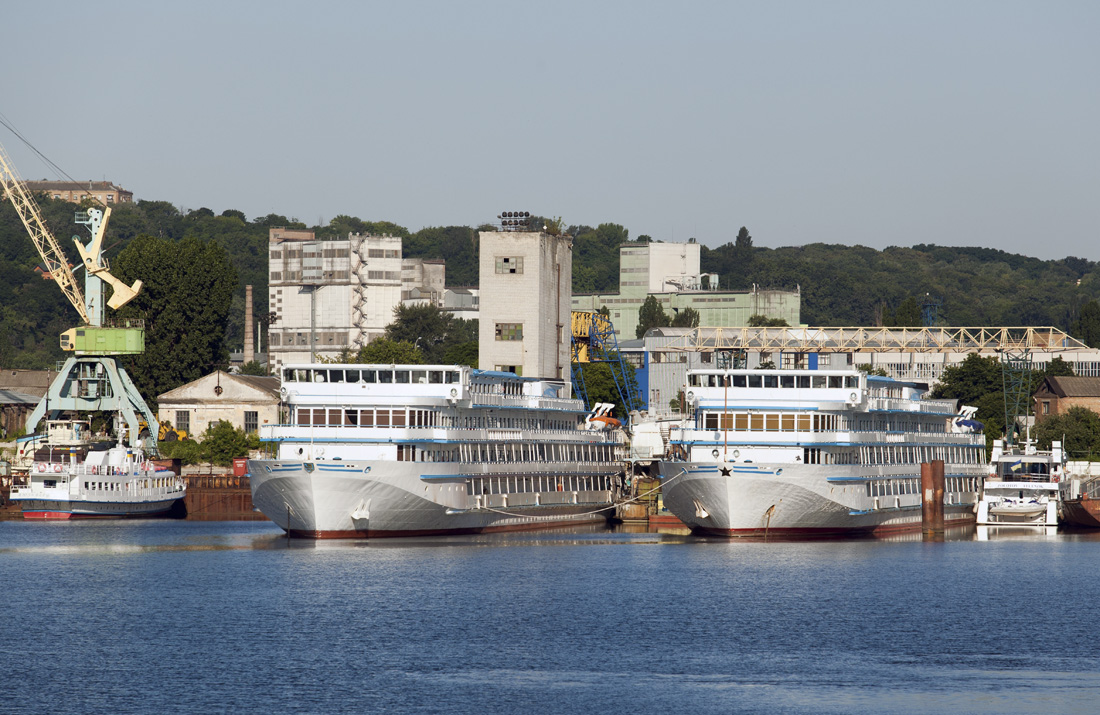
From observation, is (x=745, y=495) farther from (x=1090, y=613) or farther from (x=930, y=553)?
(x=1090, y=613)

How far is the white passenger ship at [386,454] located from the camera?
9044 cm

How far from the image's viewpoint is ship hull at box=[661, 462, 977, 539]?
9200 cm

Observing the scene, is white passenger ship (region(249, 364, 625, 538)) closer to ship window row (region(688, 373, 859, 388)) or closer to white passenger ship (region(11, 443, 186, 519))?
ship window row (region(688, 373, 859, 388))

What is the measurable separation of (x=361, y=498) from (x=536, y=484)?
80.7 ft

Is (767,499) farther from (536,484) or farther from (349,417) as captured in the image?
(536,484)

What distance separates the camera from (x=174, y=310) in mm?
162500

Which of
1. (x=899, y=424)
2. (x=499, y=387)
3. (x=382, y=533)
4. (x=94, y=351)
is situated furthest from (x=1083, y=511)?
(x=94, y=351)

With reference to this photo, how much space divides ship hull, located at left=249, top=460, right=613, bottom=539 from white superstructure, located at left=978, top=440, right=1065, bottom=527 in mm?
39206

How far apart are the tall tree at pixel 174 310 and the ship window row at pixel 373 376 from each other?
68.9 metres

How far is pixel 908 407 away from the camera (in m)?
106

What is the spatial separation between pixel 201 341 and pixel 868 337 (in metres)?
82.3

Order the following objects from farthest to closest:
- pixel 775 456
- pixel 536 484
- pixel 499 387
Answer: pixel 536 484 < pixel 499 387 < pixel 775 456

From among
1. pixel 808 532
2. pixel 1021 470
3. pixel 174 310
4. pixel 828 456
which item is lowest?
pixel 808 532

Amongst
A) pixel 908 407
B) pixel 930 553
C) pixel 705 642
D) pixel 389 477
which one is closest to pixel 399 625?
pixel 705 642
